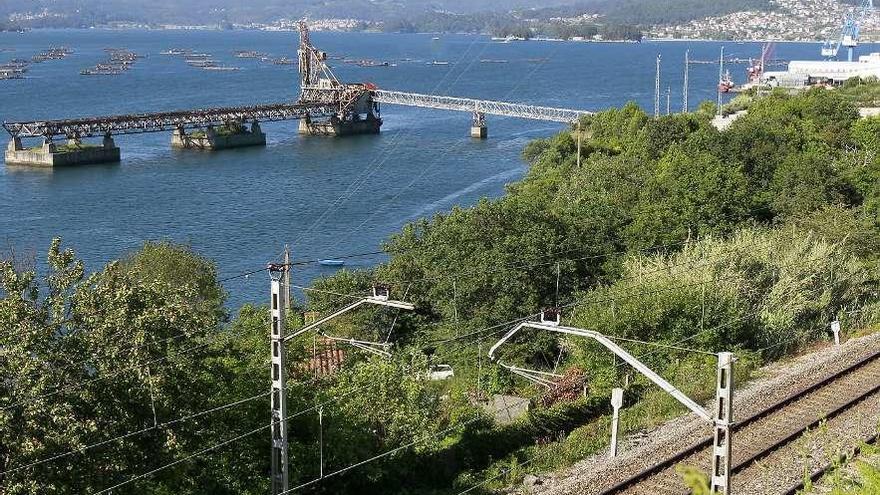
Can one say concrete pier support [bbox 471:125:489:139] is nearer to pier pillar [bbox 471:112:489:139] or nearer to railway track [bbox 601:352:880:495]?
pier pillar [bbox 471:112:489:139]

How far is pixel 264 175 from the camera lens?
38.4 meters

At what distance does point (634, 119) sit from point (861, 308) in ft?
53.1

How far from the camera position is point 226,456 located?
9.24 meters

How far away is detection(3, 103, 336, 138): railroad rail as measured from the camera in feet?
132

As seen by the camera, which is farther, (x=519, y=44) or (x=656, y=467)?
(x=519, y=44)

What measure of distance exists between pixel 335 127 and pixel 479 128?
24.0 ft

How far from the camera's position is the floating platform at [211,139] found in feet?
147

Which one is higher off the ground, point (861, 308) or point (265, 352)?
point (265, 352)

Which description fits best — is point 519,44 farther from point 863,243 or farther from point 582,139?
point 863,243

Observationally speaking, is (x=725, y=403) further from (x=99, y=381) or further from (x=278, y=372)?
(x=99, y=381)

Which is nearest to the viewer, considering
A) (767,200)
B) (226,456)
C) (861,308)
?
(226,456)

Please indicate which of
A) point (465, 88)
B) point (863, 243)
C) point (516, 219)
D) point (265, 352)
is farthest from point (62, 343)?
point (465, 88)

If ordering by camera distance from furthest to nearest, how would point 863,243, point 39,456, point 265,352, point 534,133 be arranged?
point 534,133 < point 863,243 < point 265,352 < point 39,456

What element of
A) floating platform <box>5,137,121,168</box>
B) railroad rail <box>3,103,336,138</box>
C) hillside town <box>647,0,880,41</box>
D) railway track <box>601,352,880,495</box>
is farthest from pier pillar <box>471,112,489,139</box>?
hillside town <box>647,0,880,41</box>
